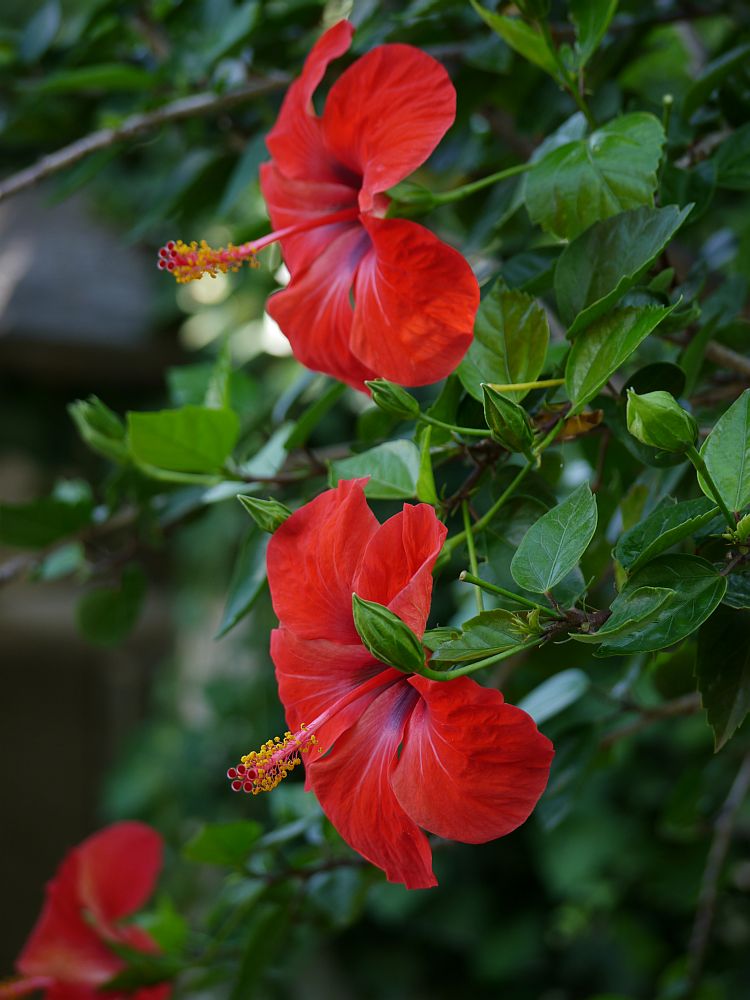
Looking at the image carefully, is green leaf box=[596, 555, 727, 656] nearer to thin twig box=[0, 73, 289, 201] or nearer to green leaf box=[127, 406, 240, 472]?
green leaf box=[127, 406, 240, 472]

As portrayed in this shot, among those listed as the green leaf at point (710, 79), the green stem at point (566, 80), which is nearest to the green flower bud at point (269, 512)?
the green stem at point (566, 80)

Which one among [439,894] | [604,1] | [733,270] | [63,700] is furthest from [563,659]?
[63,700]

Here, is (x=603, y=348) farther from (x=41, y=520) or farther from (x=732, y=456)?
(x=41, y=520)

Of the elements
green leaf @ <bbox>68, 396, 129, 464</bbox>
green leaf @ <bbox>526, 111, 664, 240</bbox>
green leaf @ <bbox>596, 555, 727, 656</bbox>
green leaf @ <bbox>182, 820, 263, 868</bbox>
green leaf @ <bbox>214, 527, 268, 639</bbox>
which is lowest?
green leaf @ <bbox>182, 820, 263, 868</bbox>

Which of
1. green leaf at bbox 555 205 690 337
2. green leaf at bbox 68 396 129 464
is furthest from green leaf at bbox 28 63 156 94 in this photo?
green leaf at bbox 555 205 690 337

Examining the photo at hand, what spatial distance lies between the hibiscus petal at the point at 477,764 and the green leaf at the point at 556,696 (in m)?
0.35

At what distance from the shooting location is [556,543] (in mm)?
408

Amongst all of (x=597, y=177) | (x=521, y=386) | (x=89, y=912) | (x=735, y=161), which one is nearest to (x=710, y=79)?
(x=735, y=161)

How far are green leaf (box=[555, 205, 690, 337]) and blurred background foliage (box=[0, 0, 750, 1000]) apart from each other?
53 mm

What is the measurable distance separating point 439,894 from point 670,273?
4.87 feet

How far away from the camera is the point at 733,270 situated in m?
0.80

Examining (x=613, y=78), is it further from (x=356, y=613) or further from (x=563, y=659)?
(x=356, y=613)

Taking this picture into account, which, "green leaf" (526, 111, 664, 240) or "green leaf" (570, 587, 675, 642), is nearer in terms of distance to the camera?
"green leaf" (570, 587, 675, 642)

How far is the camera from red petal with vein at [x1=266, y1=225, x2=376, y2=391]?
1.73ft
